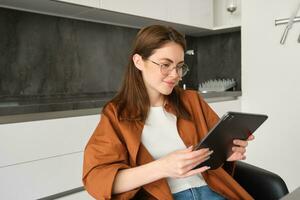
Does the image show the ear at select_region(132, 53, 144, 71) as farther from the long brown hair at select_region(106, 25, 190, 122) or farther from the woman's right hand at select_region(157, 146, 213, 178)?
the woman's right hand at select_region(157, 146, 213, 178)

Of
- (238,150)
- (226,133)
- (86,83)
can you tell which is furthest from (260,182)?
(86,83)

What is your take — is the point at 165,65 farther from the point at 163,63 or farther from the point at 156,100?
the point at 156,100

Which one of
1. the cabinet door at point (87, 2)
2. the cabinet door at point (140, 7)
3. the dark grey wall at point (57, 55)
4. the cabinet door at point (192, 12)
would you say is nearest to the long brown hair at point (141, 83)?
the cabinet door at point (87, 2)

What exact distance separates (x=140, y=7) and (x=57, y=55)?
59cm

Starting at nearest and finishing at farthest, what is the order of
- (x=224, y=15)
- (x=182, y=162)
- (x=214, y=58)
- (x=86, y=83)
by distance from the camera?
(x=182, y=162) → (x=86, y=83) → (x=224, y=15) → (x=214, y=58)

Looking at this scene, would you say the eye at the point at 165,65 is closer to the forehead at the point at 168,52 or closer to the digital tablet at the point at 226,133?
the forehead at the point at 168,52

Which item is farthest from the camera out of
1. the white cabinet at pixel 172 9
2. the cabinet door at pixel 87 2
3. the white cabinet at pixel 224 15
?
the white cabinet at pixel 224 15

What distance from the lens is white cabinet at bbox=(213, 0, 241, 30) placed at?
8.54 ft

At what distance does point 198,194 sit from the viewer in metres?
0.96

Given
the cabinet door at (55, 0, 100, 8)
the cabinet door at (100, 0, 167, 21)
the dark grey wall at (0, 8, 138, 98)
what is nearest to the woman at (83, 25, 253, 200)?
the cabinet door at (55, 0, 100, 8)

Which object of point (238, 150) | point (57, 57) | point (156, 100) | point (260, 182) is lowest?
point (260, 182)

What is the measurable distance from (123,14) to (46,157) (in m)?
0.99

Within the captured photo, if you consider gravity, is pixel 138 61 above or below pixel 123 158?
above

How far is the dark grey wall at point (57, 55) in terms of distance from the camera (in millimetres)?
1708
